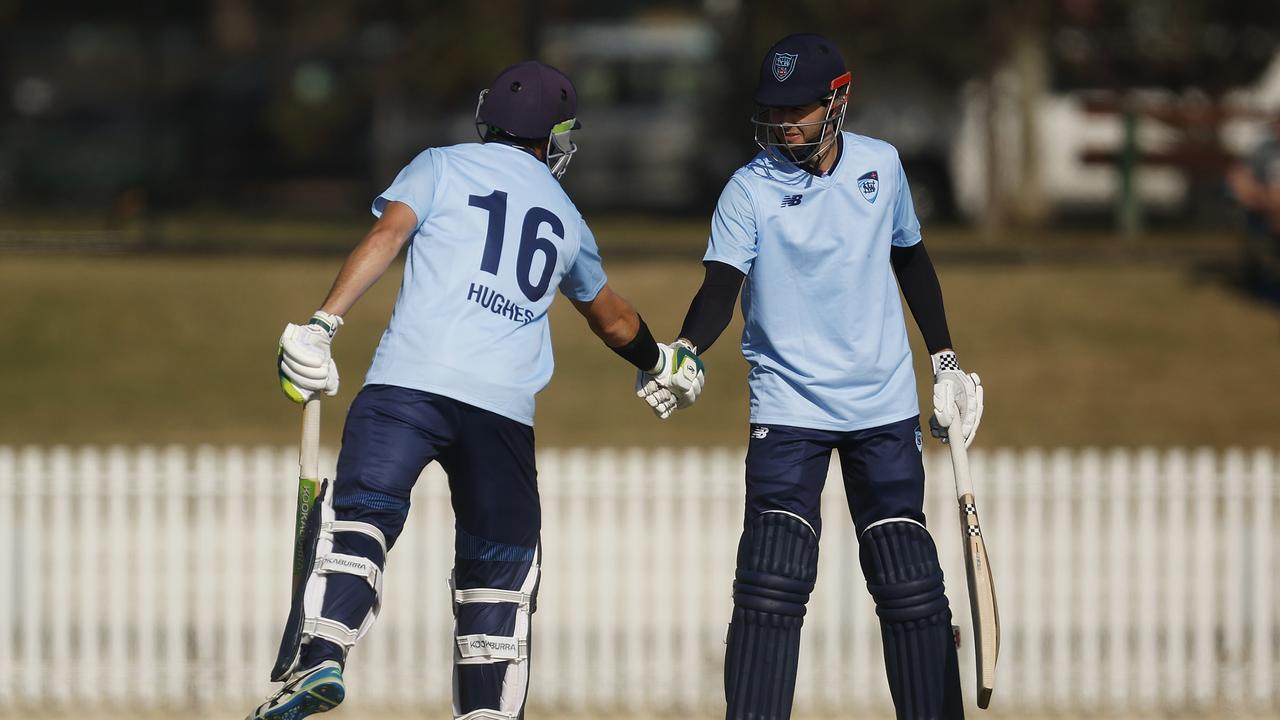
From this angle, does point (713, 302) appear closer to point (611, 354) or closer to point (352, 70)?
point (611, 354)

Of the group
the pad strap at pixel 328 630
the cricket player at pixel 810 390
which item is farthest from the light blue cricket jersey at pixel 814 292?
the pad strap at pixel 328 630

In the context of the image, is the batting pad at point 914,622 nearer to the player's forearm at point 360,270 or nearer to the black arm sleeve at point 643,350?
the black arm sleeve at point 643,350

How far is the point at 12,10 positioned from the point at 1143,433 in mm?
18304

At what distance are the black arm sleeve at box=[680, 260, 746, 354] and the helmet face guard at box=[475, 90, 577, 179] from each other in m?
0.58

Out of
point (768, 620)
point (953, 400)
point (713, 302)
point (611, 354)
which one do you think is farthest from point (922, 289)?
point (611, 354)

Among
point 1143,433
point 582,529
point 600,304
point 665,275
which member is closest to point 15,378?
point 665,275

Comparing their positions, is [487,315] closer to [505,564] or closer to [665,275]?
[505,564]

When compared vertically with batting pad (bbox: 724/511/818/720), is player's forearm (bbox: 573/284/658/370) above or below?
above

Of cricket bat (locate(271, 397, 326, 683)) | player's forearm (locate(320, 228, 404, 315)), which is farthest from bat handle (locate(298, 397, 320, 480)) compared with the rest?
player's forearm (locate(320, 228, 404, 315))

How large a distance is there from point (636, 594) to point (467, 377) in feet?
13.6

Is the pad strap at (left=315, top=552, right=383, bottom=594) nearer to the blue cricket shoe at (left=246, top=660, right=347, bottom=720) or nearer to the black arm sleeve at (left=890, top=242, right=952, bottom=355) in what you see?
the blue cricket shoe at (left=246, top=660, right=347, bottom=720)

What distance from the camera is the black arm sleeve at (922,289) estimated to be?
6.04 m

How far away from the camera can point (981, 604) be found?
5.68 meters

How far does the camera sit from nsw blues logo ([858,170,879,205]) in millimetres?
5816
